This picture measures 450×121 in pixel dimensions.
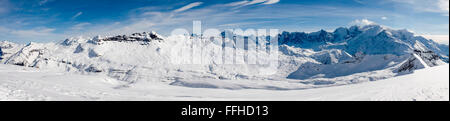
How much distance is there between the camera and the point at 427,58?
2977 inches

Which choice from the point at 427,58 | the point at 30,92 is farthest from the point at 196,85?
the point at 427,58

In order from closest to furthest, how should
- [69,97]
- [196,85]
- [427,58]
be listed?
[69,97] < [196,85] < [427,58]
